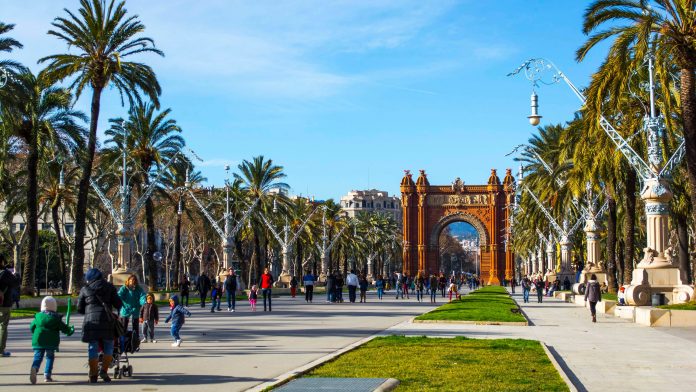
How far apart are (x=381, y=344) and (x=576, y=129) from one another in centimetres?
2408

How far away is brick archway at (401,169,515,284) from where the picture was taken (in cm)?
11638

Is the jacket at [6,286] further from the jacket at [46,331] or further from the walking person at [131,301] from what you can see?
the jacket at [46,331]

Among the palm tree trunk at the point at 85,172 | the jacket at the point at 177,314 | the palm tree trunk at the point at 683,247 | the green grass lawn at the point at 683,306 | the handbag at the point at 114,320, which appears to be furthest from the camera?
the palm tree trunk at the point at 683,247

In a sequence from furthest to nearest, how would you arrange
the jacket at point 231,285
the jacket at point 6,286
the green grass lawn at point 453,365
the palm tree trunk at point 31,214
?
1. the palm tree trunk at point 31,214
2. the jacket at point 231,285
3. the jacket at point 6,286
4. the green grass lawn at point 453,365

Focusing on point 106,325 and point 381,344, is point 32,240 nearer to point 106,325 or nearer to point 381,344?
point 381,344

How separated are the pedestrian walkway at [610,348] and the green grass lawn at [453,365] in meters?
0.45

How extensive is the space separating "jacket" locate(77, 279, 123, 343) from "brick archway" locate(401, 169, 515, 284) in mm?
105637

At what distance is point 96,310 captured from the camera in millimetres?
10758

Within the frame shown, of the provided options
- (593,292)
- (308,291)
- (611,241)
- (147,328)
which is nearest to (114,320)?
(147,328)

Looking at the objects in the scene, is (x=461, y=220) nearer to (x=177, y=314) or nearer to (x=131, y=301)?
(x=177, y=314)

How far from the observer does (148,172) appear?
150ft

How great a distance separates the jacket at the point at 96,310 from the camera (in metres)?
10.6

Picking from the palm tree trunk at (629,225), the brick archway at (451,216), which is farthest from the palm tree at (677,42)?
the brick archway at (451,216)

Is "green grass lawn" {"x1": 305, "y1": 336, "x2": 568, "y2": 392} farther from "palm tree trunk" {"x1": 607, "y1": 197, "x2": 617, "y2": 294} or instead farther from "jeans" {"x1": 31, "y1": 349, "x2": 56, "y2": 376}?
"palm tree trunk" {"x1": 607, "y1": 197, "x2": 617, "y2": 294}
